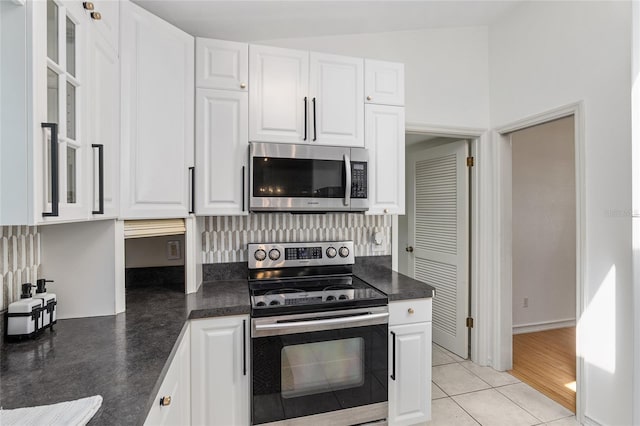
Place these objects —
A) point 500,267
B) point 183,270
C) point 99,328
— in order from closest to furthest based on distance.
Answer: point 99,328, point 183,270, point 500,267

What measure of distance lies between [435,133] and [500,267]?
125cm

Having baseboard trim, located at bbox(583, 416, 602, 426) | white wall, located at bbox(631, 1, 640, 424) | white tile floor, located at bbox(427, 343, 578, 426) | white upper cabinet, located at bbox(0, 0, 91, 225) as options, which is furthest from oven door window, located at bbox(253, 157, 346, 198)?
baseboard trim, located at bbox(583, 416, 602, 426)

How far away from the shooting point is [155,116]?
64.4 inches

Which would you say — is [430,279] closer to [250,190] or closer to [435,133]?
[435,133]

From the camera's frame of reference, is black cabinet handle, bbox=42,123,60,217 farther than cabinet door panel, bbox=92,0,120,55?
No

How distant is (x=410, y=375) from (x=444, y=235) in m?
1.59

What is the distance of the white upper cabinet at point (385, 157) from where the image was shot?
7.13 ft

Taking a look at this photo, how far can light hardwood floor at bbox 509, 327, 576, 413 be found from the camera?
250cm

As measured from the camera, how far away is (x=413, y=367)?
1.93 m

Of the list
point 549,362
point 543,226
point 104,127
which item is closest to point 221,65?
point 104,127

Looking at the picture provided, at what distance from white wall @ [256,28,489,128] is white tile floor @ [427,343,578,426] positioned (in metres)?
2.10

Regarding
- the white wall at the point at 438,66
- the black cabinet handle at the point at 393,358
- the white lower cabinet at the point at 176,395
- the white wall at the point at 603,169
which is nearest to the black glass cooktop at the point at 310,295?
the black cabinet handle at the point at 393,358

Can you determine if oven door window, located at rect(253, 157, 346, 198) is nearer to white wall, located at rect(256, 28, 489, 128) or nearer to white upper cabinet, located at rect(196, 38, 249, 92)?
white upper cabinet, located at rect(196, 38, 249, 92)

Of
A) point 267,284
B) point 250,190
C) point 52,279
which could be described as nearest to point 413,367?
point 267,284
